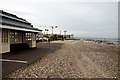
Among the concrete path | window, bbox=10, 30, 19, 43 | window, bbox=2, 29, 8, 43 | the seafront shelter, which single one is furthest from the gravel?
window, bbox=10, 30, 19, 43

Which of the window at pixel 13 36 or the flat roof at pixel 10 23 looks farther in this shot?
the window at pixel 13 36

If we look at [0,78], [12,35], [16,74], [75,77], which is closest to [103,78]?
[75,77]

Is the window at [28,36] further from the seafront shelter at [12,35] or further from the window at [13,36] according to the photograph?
the window at [13,36]

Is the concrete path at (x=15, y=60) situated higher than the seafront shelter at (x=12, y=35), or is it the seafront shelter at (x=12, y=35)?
the seafront shelter at (x=12, y=35)

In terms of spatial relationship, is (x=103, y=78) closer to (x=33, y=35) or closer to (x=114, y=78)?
(x=114, y=78)

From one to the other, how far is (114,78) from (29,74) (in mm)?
3889

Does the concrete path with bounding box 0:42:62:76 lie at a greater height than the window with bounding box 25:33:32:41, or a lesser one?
lesser

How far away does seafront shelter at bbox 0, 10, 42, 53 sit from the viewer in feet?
50.6

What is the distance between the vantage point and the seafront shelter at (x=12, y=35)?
15438 mm

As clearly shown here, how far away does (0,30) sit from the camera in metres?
15.1

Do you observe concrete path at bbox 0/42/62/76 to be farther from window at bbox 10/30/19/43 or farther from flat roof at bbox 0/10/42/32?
window at bbox 10/30/19/43

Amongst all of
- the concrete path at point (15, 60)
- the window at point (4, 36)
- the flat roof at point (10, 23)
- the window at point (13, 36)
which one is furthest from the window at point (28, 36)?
the concrete path at point (15, 60)

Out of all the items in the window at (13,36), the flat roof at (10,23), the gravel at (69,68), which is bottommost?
the gravel at (69,68)

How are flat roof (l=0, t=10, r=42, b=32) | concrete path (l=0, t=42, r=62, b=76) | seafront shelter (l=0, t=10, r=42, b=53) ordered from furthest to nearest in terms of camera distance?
1. seafront shelter (l=0, t=10, r=42, b=53)
2. flat roof (l=0, t=10, r=42, b=32)
3. concrete path (l=0, t=42, r=62, b=76)
